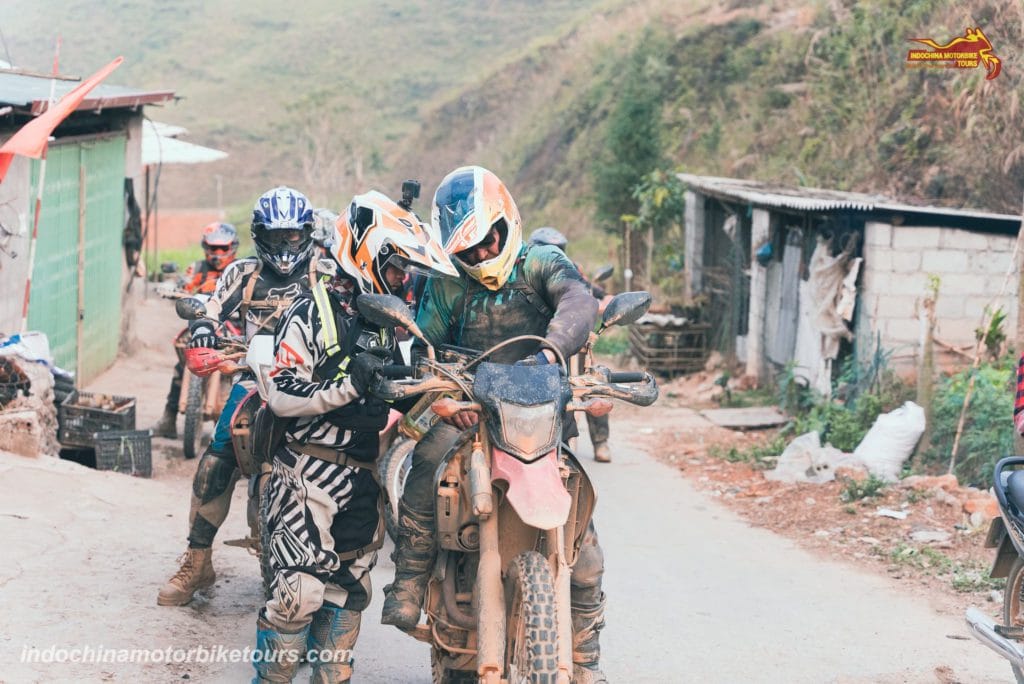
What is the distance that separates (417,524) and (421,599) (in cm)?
29

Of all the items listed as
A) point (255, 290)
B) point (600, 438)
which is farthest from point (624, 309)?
point (600, 438)

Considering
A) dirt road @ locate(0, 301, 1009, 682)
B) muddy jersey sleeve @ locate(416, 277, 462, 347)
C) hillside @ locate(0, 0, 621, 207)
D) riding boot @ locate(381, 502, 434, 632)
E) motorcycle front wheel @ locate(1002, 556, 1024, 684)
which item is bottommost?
dirt road @ locate(0, 301, 1009, 682)

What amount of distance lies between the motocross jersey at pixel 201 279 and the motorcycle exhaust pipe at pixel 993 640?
6.98 metres

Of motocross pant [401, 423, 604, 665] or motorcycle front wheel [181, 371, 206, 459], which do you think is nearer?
motocross pant [401, 423, 604, 665]

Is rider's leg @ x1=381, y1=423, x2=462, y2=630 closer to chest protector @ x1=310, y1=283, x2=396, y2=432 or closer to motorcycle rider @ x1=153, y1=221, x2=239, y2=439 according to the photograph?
chest protector @ x1=310, y1=283, x2=396, y2=432

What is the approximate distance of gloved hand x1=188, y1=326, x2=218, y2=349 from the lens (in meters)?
6.48

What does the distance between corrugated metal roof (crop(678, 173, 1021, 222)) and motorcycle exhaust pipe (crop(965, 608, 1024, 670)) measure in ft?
25.0

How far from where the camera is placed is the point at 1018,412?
5773 mm

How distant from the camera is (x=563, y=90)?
40531mm

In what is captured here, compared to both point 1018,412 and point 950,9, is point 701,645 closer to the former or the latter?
point 1018,412

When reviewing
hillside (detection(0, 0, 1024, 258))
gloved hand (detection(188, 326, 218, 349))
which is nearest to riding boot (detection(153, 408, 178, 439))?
gloved hand (detection(188, 326, 218, 349))

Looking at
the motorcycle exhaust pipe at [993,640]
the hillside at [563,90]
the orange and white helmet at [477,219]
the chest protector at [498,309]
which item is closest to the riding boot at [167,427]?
the chest protector at [498,309]

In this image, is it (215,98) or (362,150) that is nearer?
(362,150)

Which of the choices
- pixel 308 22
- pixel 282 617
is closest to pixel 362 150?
pixel 308 22
